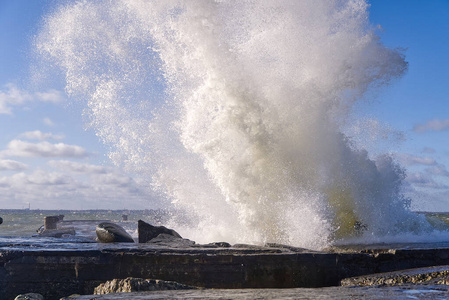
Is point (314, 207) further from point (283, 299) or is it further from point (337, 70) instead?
point (283, 299)

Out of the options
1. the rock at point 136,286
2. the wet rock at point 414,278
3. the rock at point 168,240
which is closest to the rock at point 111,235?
the rock at point 168,240

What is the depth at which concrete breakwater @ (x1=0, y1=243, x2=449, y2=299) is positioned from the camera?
17.2 ft

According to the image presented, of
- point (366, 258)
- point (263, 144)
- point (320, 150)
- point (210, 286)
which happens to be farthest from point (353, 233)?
point (210, 286)

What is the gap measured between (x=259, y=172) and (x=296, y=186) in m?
1.05

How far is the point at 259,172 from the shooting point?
12359mm

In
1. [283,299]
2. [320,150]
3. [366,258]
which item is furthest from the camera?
[320,150]

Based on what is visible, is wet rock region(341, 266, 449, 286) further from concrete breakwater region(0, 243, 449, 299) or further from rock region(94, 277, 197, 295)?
rock region(94, 277, 197, 295)

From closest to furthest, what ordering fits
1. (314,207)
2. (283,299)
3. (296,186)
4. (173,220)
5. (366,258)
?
(283,299)
(366,258)
(314,207)
(296,186)
(173,220)

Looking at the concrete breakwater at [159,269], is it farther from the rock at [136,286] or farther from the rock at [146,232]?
the rock at [146,232]

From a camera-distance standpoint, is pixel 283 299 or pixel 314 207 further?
pixel 314 207

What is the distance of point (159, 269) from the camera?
17.3ft

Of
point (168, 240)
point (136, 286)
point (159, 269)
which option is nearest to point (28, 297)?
point (136, 286)

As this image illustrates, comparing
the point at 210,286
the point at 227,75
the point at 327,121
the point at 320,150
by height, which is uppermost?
the point at 227,75

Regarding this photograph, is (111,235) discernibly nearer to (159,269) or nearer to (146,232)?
(146,232)
